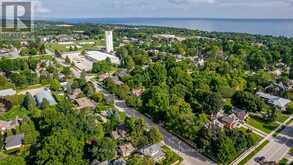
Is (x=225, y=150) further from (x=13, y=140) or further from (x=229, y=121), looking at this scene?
(x=13, y=140)

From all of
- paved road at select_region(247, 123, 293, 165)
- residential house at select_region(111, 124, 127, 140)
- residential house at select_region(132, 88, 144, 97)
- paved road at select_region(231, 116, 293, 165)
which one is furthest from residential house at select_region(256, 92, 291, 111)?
residential house at select_region(111, 124, 127, 140)

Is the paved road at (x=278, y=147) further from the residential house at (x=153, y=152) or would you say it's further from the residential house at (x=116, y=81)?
the residential house at (x=116, y=81)

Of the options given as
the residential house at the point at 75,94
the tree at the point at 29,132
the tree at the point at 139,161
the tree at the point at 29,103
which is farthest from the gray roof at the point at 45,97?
the tree at the point at 139,161

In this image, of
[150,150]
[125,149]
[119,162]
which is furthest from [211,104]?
[119,162]

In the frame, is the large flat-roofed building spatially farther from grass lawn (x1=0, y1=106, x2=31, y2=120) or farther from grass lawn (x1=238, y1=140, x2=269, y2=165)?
grass lawn (x1=238, y1=140, x2=269, y2=165)

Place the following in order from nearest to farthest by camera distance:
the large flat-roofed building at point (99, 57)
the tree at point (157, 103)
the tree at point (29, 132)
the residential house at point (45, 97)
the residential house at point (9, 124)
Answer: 1. the tree at point (29, 132)
2. the residential house at point (9, 124)
3. the tree at point (157, 103)
4. the residential house at point (45, 97)
5. the large flat-roofed building at point (99, 57)

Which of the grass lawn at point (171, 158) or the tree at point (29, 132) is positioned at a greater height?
the tree at point (29, 132)
